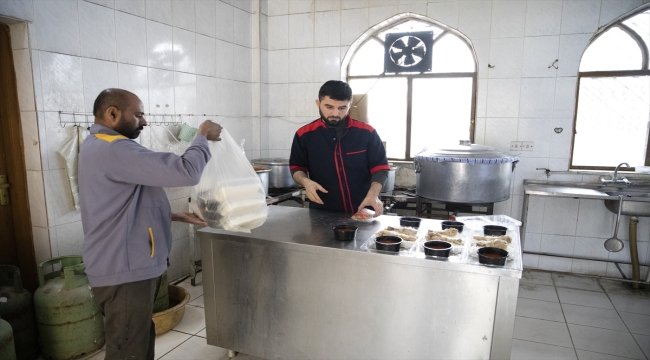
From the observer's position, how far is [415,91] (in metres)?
4.26

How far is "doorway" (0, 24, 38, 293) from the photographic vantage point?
2391mm

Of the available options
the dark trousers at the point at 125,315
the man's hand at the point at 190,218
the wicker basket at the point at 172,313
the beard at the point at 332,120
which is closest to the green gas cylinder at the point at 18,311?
the wicker basket at the point at 172,313

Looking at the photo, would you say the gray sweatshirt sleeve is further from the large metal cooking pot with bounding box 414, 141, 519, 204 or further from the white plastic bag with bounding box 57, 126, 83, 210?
the large metal cooking pot with bounding box 414, 141, 519, 204

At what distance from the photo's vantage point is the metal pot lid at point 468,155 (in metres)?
3.02

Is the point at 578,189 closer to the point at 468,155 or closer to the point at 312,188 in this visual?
the point at 468,155

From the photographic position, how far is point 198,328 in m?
2.79

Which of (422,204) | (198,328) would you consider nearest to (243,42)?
(422,204)

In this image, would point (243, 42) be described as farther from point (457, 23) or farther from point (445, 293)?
point (445, 293)

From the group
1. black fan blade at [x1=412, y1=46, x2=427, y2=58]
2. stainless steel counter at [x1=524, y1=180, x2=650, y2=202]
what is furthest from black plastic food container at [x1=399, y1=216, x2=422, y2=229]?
black fan blade at [x1=412, y1=46, x2=427, y2=58]

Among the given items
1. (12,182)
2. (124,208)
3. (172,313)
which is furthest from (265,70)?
(124,208)

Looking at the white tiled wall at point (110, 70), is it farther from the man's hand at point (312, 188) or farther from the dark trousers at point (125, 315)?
the man's hand at point (312, 188)

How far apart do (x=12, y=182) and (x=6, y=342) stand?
40.4 inches

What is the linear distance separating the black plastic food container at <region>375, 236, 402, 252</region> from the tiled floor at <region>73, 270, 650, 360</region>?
1.25m

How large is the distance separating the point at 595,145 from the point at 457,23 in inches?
71.1
